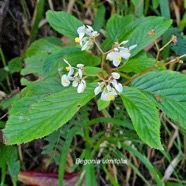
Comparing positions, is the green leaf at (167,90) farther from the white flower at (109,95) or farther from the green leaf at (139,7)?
the green leaf at (139,7)

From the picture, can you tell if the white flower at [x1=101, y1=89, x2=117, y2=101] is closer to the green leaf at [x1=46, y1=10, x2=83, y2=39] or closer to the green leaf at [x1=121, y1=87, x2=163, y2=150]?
the green leaf at [x1=121, y1=87, x2=163, y2=150]

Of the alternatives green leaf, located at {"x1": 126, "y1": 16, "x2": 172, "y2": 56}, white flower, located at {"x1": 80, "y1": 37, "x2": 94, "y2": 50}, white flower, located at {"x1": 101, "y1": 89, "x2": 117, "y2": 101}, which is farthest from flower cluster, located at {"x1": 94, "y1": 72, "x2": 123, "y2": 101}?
green leaf, located at {"x1": 126, "y1": 16, "x2": 172, "y2": 56}

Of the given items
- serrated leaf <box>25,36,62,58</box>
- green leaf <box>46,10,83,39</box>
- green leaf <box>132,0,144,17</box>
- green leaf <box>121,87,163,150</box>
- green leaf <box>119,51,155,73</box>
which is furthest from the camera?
green leaf <box>132,0,144,17</box>

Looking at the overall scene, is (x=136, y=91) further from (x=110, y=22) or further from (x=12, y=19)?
(x=12, y=19)

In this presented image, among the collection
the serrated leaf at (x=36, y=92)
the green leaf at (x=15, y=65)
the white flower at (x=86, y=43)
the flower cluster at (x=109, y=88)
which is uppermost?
the white flower at (x=86, y=43)

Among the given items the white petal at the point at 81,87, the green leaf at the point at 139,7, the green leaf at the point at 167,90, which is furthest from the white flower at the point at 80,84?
the green leaf at the point at 139,7
